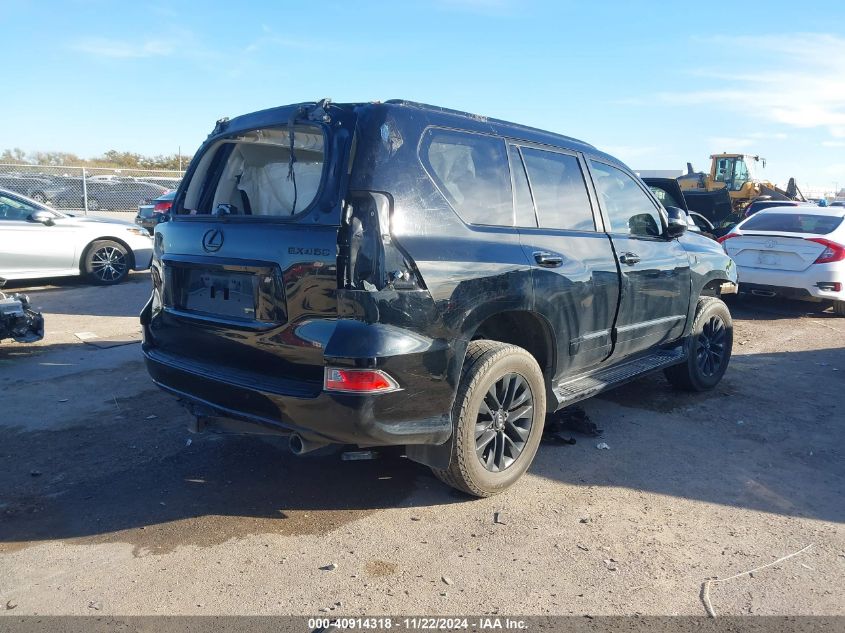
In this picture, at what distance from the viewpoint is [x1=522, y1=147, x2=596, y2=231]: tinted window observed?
13.6 ft

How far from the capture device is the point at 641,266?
484cm

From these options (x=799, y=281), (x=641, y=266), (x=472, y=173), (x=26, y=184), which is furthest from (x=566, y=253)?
(x=26, y=184)

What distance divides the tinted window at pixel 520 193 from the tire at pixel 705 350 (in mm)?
2422

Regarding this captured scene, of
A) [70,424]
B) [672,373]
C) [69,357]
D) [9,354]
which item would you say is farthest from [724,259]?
[9,354]

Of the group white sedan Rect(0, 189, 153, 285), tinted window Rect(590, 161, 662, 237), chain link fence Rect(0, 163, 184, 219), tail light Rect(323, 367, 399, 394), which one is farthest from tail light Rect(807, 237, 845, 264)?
chain link fence Rect(0, 163, 184, 219)

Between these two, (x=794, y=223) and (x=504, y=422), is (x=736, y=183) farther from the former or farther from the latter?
(x=504, y=422)

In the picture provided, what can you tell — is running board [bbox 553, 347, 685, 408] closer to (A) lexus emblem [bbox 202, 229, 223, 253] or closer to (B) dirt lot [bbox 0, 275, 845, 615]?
(B) dirt lot [bbox 0, 275, 845, 615]

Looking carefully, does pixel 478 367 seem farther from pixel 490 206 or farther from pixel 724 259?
pixel 724 259

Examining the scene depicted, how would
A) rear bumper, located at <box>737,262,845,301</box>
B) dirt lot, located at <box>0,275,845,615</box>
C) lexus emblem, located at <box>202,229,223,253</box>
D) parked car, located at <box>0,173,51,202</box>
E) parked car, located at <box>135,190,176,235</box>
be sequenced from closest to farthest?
dirt lot, located at <box>0,275,845,615</box> < lexus emblem, located at <box>202,229,223,253</box> < rear bumper, located at <box>737,262,845,301</box> < parked car, located at <box>135,190,176,235</box> < parked car, located at <box>0,173,51,202</box>

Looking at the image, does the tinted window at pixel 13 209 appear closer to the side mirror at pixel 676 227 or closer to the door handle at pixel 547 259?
the door handle at pixel 547 259

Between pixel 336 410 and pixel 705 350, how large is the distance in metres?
4.09

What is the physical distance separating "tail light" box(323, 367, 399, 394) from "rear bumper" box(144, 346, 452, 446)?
0.11ft

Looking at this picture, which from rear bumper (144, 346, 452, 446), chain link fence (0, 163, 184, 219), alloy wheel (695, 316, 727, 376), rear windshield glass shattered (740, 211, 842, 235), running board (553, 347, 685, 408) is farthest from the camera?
chain link fence (0, 163, 184, 219)

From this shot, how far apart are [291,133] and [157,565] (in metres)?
2.18
